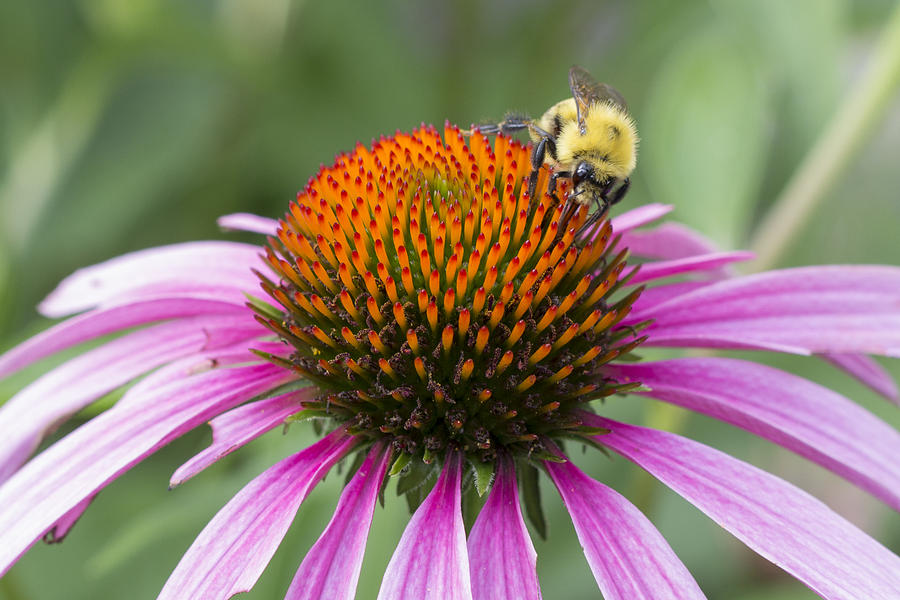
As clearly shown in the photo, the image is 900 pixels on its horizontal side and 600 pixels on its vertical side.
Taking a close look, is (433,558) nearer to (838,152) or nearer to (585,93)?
(585,93)

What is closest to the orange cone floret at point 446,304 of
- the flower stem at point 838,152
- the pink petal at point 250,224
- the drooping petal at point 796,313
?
the drooping petal at point 796,313

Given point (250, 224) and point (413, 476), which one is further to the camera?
point (250, 224)

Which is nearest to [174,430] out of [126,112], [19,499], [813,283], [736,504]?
[19,499]

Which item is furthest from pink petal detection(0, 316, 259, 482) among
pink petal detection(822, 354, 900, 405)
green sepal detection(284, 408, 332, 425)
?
pink petal detection(822, 354, 900, 405)

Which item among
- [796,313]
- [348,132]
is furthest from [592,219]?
[348,132]

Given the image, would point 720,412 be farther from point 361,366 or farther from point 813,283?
point 361,366
